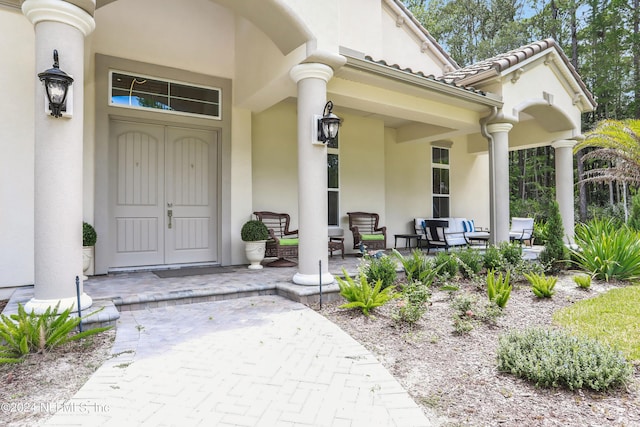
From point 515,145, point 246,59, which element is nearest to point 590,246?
point 515,145

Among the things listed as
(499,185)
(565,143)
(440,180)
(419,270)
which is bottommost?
(419,270)

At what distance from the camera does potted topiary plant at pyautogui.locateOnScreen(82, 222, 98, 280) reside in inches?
200

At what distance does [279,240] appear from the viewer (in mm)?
6578

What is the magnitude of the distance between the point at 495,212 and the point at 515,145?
3.51 m

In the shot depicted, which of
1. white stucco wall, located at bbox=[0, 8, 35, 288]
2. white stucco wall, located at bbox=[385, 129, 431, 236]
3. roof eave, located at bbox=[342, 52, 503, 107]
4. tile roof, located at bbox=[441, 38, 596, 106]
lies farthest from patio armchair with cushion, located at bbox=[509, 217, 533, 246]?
white stucco wall, located at bbox=[0, 8, 35, 288]

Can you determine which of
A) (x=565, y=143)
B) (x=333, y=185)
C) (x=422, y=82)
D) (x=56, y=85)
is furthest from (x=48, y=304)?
(x=565, y=143)

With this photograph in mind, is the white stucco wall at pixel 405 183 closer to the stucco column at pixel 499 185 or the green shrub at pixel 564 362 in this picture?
the stucco column at pixel 499 185

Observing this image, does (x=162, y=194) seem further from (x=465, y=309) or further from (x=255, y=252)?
(x=465, y=309)

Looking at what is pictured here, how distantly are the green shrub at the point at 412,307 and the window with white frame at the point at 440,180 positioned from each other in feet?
22.1

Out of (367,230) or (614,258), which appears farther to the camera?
(367,230)

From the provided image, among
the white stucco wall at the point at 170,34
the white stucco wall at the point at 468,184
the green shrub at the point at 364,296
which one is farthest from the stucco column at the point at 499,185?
the white stucco wall at the point at 170,34

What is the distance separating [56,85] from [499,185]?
7.11 meters

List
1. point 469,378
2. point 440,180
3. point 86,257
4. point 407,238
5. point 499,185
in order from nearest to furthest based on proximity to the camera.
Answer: point 469,378, point 86,257, point 499,185, point 407,238, point 440,180

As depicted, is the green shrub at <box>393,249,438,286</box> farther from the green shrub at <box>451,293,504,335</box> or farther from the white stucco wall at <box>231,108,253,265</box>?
the white stucco wall at <box>231,108,253,265</box>
